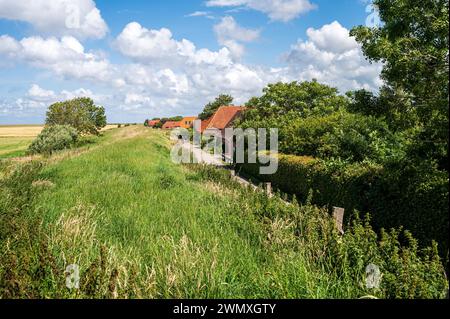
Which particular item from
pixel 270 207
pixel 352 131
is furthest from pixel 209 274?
pixel 352 131

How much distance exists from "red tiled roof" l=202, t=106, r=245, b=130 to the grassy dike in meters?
46.4

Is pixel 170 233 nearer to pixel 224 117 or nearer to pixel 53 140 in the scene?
pixel 53 140

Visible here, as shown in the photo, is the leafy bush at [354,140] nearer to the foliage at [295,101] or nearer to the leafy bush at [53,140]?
the foliage at [295,101]

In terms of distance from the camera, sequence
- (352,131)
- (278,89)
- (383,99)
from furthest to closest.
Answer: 1. (278,89)
2. (352,131)
3. (383,99)

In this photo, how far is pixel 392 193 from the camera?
31.7 feet

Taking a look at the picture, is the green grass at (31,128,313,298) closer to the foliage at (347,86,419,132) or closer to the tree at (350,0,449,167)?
the tree at (350,0,449,167)

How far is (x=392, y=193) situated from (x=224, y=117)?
163 feet

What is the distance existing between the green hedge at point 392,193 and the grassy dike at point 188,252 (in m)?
2.11

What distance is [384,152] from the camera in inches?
522

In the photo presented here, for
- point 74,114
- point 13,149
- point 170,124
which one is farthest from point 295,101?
point 170,124

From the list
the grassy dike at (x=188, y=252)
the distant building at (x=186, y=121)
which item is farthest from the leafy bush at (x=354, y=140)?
the distant building at (x=186, y=121)
